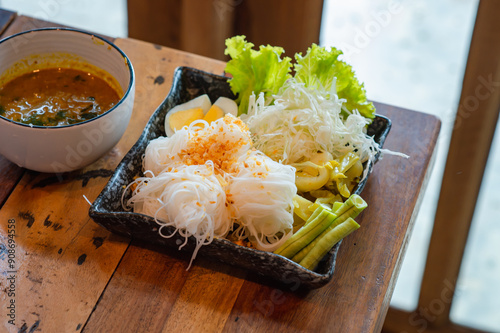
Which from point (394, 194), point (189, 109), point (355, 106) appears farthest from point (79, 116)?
point (394, 194)

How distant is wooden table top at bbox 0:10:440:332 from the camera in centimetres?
126

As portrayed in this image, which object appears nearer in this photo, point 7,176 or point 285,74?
point 7,176

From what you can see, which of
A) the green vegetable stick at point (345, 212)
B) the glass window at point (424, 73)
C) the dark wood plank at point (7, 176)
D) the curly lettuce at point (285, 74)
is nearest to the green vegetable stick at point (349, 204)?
the green vegetable stick at point (345, 212)

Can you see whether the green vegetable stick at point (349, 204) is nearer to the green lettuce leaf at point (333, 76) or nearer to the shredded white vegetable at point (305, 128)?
the shredded white vegetable at point (305, 128)

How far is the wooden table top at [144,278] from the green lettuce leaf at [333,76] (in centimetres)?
24

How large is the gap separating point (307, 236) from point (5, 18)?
1.40 metres

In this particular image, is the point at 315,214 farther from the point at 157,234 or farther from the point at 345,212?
the point at 157,234

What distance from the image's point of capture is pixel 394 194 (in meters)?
1.58

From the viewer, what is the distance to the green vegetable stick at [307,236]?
1.31 metres

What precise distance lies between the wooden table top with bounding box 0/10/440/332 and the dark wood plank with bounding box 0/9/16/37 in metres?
0.64

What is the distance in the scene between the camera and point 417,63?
2881 mm

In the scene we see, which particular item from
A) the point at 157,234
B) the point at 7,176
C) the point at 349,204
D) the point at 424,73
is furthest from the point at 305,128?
the point at 424,73

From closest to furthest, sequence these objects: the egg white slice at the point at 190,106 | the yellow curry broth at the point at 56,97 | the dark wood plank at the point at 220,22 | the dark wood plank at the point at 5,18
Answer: the yellow curry broth at the point at 56,97 < the egg white slice at the point at 190,106 < the dark wood plank at the point at 5,18 < the dark wood plank at the point at 220,22

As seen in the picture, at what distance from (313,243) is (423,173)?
530 millimetres
